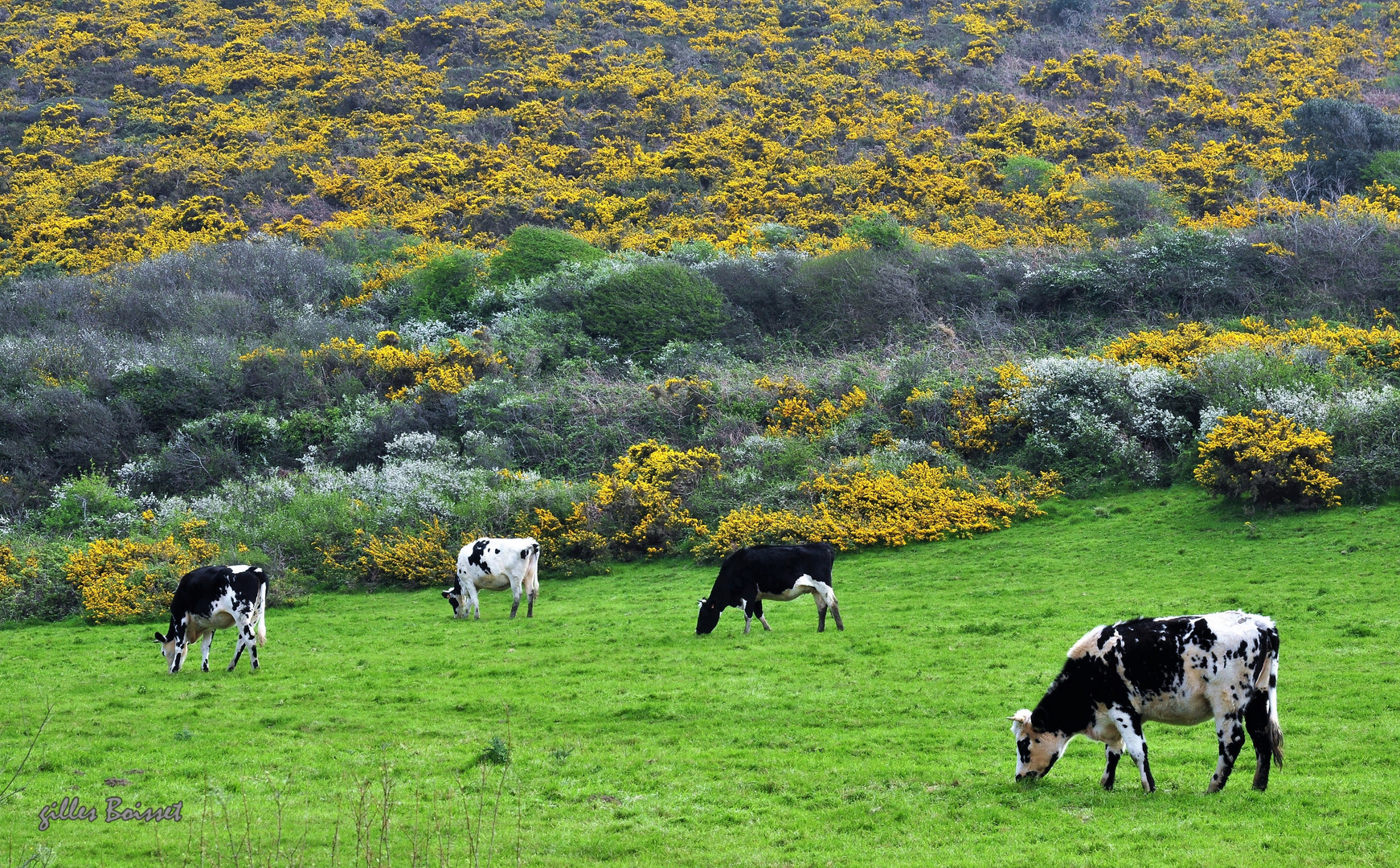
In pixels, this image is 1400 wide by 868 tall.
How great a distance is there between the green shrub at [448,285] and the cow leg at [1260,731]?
143 feet

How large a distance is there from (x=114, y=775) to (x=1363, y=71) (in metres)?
80.2

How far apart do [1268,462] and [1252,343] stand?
9565 millimetres

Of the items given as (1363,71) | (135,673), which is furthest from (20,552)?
(1363,71)

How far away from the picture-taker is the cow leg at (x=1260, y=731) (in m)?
10.4

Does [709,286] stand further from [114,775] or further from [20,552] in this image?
[114,775]

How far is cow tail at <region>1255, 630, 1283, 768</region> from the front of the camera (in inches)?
403

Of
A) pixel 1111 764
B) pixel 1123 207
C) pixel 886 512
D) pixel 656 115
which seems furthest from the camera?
pixel 656 115

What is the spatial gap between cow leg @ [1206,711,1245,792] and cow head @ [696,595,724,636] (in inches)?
428

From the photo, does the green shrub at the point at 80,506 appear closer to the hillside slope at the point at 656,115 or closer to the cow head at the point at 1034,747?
the hillside slope at the point at 656,115

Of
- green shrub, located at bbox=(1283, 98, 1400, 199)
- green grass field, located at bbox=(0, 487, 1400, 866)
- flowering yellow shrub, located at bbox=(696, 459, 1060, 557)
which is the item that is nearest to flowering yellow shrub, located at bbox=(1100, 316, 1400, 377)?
flowering yellow shrub, located at bbox=(696, 459, 1060, 557)

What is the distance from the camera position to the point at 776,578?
19.9 meters

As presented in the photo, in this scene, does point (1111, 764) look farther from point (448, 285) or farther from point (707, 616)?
point (448, 285)

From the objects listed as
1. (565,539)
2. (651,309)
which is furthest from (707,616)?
(651,309)

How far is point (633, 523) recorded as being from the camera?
3097 centimetres
